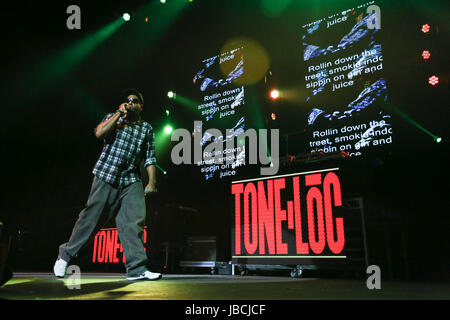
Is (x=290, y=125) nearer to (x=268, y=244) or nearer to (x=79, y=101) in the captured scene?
(x=268, y=244)

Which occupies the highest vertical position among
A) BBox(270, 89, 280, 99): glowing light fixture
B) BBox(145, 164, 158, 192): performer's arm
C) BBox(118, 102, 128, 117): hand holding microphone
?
BBox(270, 89, 280, 99): glowing light fixture

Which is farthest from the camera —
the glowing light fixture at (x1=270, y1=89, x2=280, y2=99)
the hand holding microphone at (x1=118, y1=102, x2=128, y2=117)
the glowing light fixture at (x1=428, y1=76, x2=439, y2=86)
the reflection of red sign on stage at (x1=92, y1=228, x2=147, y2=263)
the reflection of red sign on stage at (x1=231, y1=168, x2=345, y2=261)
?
the glowing light fixture at (x1=270, y1=89, x2=280, y2=99)

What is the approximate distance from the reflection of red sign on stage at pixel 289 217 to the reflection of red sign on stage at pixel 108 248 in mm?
2309

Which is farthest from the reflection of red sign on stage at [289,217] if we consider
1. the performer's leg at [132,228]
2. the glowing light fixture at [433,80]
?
A: the glowing light fixture at [433,80]

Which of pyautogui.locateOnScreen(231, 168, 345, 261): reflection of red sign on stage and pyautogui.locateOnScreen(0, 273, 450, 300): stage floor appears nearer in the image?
pyautogui.locateOnScreen(0, 273, 450, 300): stage floor

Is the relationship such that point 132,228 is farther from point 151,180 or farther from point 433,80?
point 433,80

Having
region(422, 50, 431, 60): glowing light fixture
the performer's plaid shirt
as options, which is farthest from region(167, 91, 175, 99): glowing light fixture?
the performer's plaid shirt

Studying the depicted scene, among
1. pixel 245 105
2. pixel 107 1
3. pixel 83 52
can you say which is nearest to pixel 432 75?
pixel 245 105

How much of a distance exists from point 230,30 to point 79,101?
4031mm

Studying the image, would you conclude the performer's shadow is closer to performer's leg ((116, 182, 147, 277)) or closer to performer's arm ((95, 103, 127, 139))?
performer's leg ((116, 182, 147, 277))

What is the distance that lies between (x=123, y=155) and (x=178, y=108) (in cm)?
606

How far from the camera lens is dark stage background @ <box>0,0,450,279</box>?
4.26 meters

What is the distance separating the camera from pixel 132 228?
2.51 metres

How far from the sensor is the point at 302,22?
7141 millimetres
